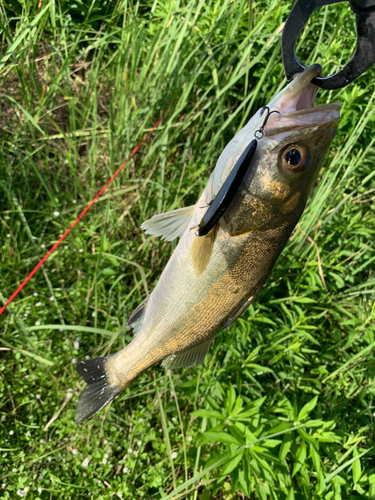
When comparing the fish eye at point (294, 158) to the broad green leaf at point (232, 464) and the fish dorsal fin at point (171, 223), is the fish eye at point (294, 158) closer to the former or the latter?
the fish dorsal fin at point (171, 223)

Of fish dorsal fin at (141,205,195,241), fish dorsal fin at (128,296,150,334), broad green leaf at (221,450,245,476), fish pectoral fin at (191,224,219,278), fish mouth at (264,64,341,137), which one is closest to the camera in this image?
fish mouth at (264,64,341,137)

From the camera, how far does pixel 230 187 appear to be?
42.5 inches

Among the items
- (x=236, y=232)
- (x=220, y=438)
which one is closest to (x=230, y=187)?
(x=236, y=232)

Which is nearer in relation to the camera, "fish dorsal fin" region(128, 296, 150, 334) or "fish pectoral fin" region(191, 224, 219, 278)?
"fish pectoral fin" region(191, 224, 219, 278)

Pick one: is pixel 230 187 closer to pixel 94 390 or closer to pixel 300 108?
pixel 300 108

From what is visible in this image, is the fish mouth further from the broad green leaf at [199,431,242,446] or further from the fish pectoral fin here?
the broad green leaf at [199,431,242,446]

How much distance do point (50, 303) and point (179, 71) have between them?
1.77m

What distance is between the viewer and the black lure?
1078mm

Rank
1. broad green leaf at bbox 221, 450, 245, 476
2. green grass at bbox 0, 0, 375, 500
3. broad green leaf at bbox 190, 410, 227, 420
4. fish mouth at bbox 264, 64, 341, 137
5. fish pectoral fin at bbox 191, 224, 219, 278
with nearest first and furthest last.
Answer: fish mouth at bbox 264, 64, 341, 137, fish pectoral fin at bbox 191, 224, 219, 278, broad green leaf at bbox 221, 450, 245, 476, broad green leaf at bbox 190, 410, 227, 420, green grass at bbox 0, 0, 375, 500

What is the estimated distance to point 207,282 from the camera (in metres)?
1.30

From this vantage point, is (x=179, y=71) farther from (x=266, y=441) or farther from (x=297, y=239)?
(x=266, y=441)

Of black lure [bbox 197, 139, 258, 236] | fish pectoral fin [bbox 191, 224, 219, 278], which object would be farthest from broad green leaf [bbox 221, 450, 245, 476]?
black lure [bbox 197, 139, 258, 236]

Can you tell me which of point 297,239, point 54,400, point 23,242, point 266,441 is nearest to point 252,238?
point 266,441

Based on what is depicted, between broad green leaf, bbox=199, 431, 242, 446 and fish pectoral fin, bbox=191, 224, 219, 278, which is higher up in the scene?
fish pectoral fin, bbox=191, 224, 219, 278
